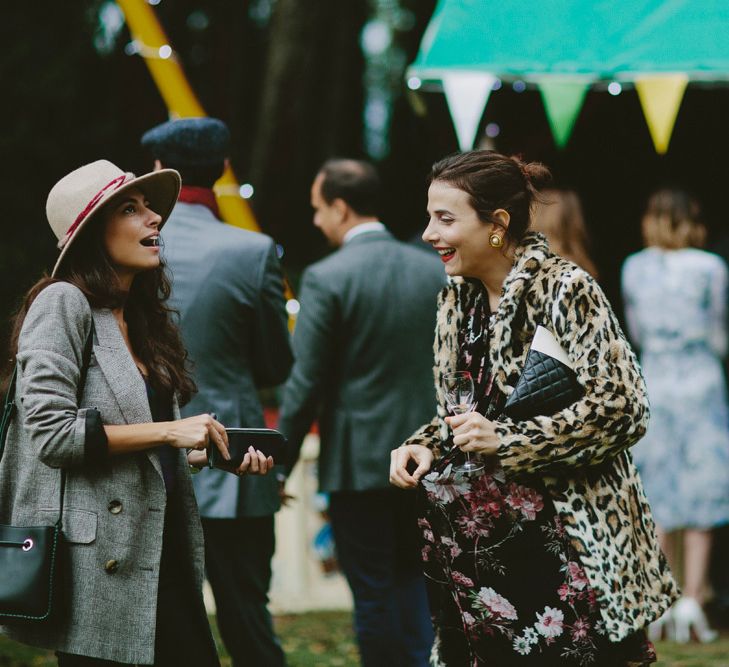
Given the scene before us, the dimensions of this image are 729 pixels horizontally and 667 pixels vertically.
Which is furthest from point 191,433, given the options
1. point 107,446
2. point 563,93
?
point 563,93

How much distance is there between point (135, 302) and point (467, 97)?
2.70m

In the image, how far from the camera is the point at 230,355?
13.4 ft

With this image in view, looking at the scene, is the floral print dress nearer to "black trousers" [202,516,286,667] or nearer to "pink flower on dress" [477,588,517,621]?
"pink flower on dress" [477,588,517,621]

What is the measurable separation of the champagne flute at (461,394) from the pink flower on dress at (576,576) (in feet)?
1.03

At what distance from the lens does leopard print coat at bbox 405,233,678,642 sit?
277cm

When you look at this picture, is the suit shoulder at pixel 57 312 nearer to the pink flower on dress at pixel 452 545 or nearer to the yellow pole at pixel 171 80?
the pink flower on dress at pixel 452 545

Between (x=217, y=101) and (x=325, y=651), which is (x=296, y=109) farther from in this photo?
(x=325, y=651)

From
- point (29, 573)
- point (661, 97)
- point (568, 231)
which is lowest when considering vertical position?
point (29, 573)

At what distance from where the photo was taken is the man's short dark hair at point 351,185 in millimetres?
4898

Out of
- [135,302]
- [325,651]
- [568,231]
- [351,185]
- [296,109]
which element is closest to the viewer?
[135,302]

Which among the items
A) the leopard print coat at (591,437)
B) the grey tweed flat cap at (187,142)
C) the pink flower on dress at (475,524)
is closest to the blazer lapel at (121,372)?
the pink flower on dress at (475,524)

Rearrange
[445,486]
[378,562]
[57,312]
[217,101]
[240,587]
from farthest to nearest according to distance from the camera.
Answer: [217,101], [378,562], [240,587], [445,486], [57,312]

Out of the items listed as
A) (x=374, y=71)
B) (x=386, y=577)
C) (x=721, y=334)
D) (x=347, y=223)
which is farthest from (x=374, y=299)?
(x=374, y=71)

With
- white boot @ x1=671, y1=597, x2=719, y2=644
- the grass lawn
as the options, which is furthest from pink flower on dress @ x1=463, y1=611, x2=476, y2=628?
white boot @ x1=671, y1=597, x2=719, y2=644
